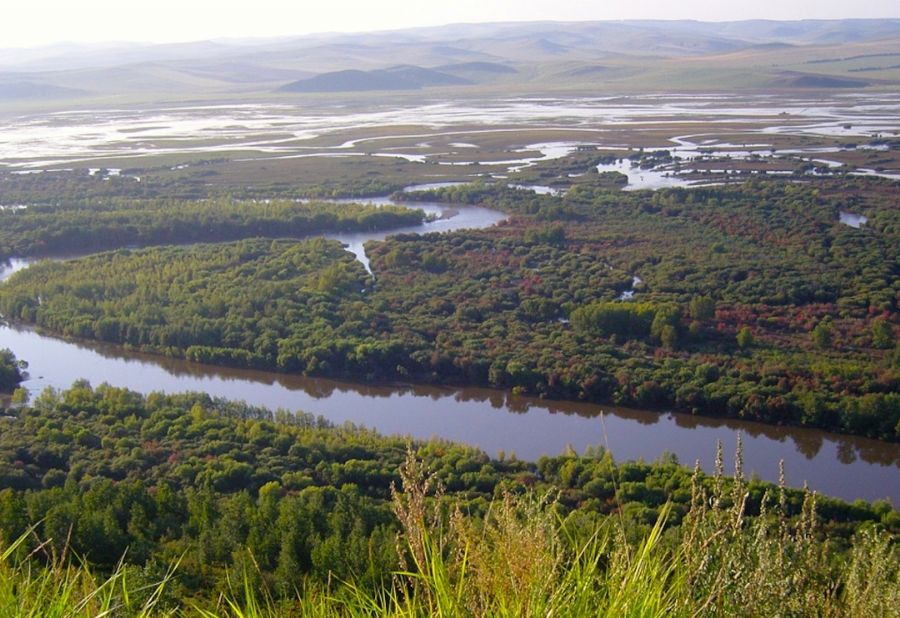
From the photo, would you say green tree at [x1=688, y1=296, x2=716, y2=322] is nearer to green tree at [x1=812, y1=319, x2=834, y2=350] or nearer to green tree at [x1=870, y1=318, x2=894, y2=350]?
green tree at [x1=812, y1=319, x2=834, y2=350]

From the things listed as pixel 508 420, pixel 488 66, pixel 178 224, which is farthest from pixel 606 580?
pixel 488 66

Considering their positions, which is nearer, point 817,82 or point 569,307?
point 569,307

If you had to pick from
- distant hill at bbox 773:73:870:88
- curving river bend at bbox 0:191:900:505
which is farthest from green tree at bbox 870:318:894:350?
distant hill at bbox 773:73:870:88

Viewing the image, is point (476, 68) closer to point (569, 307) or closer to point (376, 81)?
point (376, 81)

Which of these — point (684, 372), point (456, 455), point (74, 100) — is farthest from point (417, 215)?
point (74, 100)

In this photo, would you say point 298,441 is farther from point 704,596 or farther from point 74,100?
point 74,100

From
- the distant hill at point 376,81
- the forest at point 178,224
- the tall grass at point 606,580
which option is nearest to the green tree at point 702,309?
the forest at point 178,224
